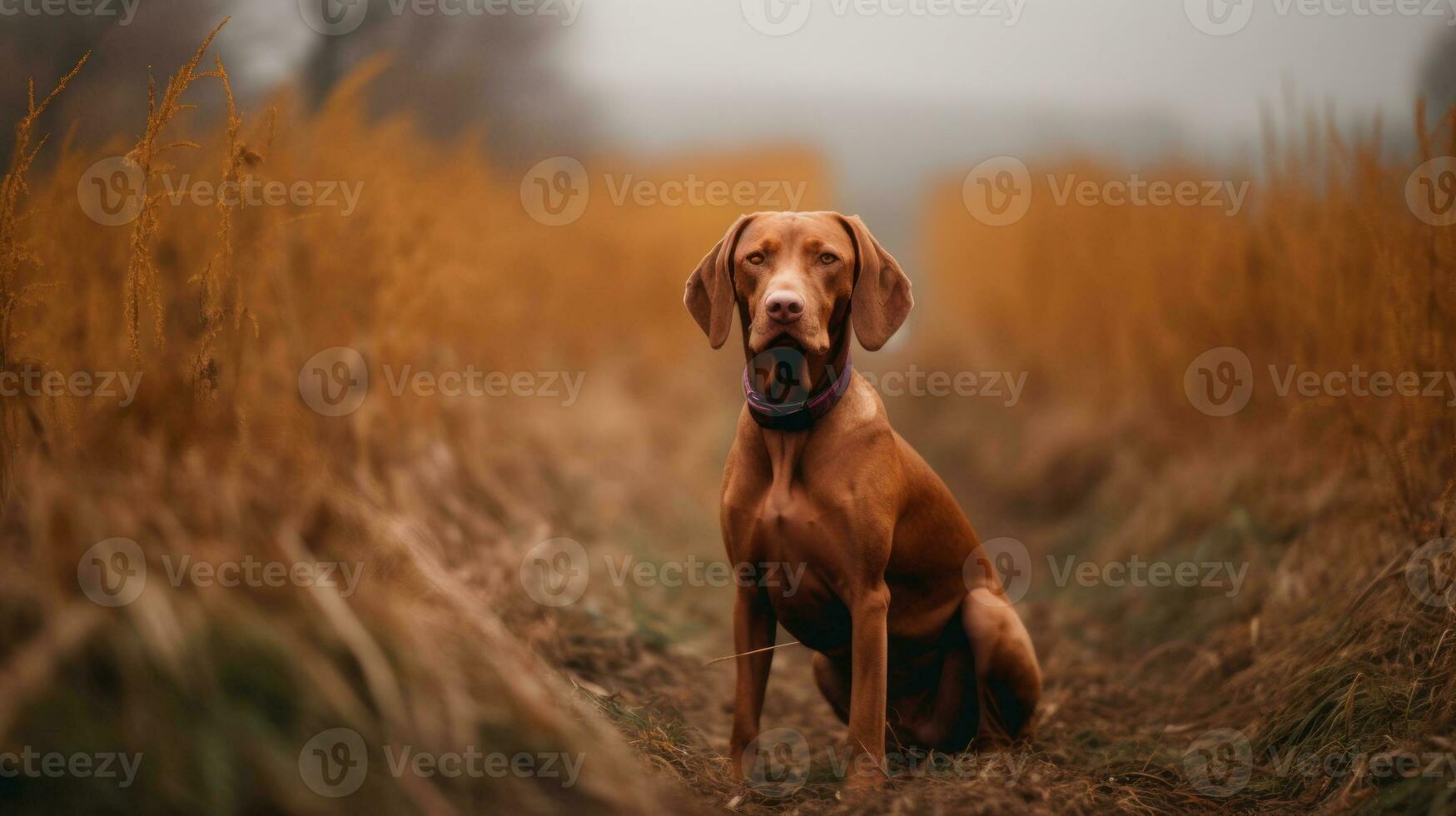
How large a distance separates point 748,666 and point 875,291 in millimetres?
1226

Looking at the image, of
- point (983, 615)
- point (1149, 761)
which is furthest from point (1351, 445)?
point (983, 615)

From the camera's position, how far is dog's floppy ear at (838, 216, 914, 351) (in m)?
2.85

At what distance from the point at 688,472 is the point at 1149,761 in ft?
13.8

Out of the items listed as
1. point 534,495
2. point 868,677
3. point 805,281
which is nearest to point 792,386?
point 805,281

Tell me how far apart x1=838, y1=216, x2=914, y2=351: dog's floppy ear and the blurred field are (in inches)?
51.8

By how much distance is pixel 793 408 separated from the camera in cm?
279

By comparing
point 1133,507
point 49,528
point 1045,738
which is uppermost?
point 49,528

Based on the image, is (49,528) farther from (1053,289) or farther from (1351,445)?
(1053,289)

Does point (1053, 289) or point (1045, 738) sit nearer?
point (1045, 738)

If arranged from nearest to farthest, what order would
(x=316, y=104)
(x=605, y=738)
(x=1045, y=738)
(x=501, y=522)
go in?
1. (x=605, y=738)
2. (x=1045, y=738)
3. (x=501, y=522)
4. (x=316, y=104)

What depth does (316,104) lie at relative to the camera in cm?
513

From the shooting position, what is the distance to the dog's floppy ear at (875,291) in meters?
2.85

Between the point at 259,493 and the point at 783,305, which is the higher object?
the point at 783,305

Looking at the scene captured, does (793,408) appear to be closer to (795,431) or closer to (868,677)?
(795,431)
